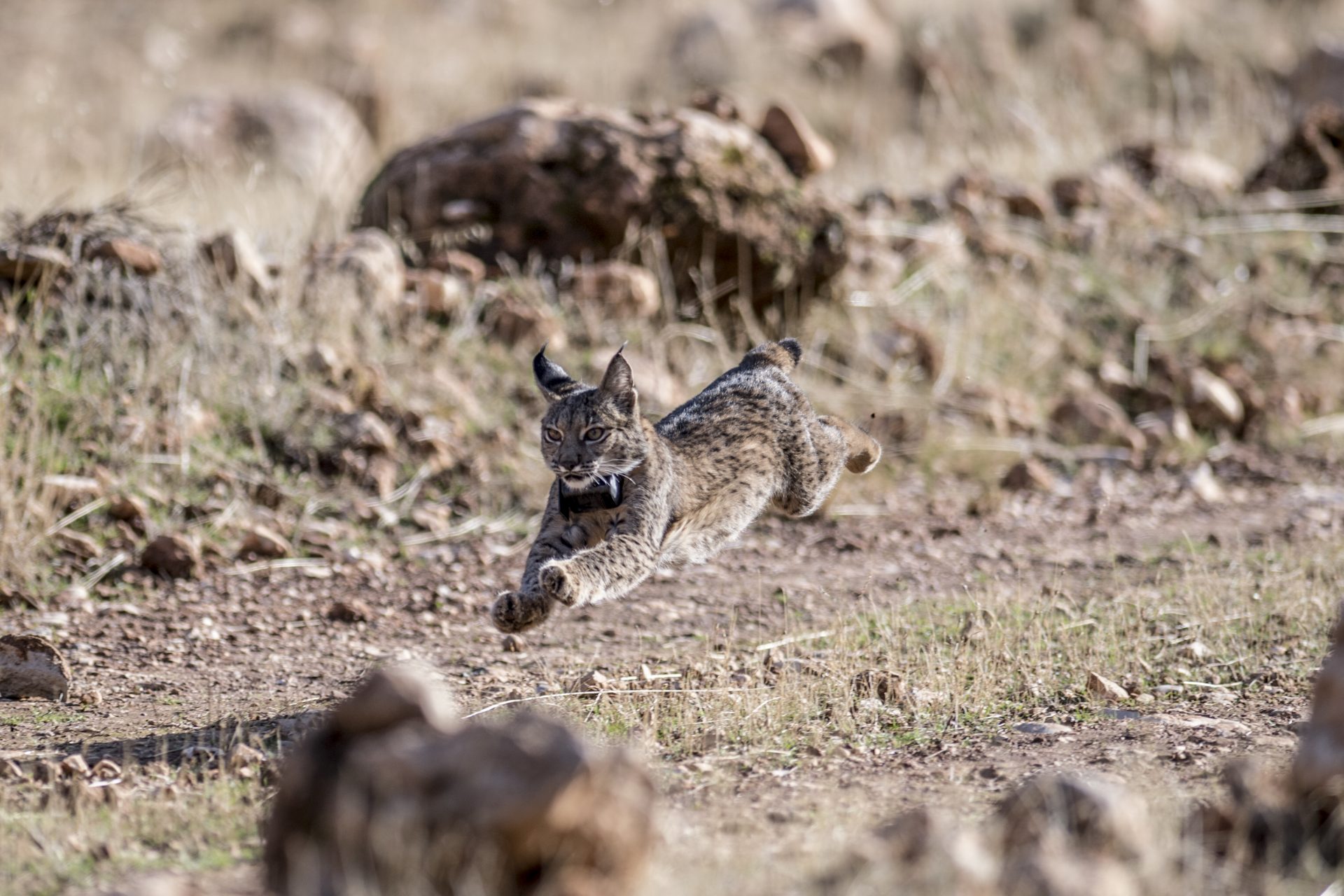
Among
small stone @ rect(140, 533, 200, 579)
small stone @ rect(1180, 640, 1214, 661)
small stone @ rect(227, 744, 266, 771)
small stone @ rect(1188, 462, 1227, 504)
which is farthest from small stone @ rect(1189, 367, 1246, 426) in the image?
small stone @ rect(227, 744, 266, 771)

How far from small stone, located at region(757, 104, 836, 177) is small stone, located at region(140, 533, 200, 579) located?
257 inches

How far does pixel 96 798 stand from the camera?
16.4 ft

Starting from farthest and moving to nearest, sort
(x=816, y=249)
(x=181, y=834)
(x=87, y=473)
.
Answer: (x=816, y=249), (x=87, y=473), (x=181, y=834)

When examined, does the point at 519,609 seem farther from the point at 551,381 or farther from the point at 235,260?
the point at 235,260

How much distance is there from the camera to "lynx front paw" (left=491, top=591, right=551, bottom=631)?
616 cm

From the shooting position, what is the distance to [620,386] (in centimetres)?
690

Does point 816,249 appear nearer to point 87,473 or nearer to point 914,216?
point 914,216

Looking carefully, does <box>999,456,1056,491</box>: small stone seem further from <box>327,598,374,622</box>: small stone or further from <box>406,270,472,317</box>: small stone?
<box>327,598,374,622</box>: small stone

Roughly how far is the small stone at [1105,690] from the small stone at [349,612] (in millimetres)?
3673

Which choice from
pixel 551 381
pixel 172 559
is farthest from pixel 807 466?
pixel 172 559

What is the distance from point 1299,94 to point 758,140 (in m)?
9.58

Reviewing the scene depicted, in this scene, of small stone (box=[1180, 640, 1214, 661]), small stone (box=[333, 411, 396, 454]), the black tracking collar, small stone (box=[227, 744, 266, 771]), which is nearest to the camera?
small stone (box=[227, 744, 266, 771])

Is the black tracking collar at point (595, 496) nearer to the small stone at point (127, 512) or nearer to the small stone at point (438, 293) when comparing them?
the small stone at point (127, 512)

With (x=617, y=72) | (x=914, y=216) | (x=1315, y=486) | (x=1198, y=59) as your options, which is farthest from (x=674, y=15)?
(x=1315, y=486)
